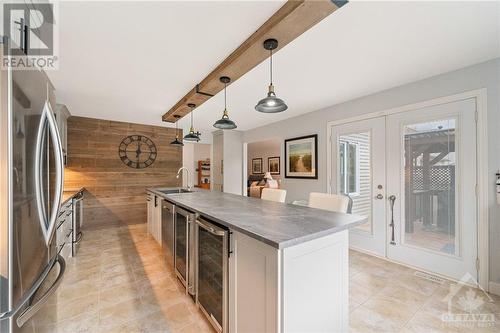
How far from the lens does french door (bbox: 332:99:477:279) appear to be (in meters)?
2.34

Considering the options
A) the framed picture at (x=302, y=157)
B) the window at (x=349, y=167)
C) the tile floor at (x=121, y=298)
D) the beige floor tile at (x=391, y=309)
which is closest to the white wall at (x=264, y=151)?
the framed picture at (x=302, y=157)

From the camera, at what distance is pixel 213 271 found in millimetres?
1661

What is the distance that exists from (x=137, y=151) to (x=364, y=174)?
15.9 ft

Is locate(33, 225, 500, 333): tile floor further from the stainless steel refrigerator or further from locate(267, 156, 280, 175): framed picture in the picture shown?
locate(267, 156, 280, 175): framed picture

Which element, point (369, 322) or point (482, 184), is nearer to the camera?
point (369, 322)

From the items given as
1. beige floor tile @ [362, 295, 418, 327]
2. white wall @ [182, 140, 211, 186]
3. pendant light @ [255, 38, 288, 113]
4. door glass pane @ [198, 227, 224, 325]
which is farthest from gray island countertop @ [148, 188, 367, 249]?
white wall @ [182, 140, 211, 186]

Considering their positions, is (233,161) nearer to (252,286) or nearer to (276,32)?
(276,32)

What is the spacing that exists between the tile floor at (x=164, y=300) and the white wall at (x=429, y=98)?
2.59 feet

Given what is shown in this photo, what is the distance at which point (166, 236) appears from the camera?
2.68 m

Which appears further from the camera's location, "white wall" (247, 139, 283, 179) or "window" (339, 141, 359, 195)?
"white wall" (247, 139, 283, 179)

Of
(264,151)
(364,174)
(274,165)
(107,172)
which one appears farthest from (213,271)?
(264,151)

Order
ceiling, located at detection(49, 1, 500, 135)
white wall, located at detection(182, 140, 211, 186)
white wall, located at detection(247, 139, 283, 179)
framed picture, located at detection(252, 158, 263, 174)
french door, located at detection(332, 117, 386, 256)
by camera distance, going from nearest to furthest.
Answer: ceiling, located at detection(49, 1, 500, 135)
french door, located at detection(332, 117, 386, 256)
white wall, located at detection(182, 140, 211, 186)
white wall, located at detection(247, 139, 283, 179)
framed picture, located at detection(252, 158, 263, 174)

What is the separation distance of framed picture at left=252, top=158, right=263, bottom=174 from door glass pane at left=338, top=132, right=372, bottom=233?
21.2 feet

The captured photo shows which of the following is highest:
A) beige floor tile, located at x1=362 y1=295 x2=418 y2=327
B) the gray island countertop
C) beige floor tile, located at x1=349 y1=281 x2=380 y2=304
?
the gray island countertop
